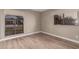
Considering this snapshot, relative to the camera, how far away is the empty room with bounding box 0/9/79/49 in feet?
5.52

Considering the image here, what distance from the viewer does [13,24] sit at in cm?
176

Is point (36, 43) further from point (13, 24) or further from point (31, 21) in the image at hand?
point (13, 24)

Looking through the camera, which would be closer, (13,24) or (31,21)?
(13,24)

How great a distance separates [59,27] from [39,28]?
1.57ft

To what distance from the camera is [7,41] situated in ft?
5.55

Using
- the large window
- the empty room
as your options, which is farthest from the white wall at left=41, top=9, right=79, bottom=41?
the large window

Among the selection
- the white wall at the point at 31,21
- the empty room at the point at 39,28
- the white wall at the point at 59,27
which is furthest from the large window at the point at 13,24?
the white wall at the point at 59,27

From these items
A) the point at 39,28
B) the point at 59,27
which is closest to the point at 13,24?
the point at 39,28

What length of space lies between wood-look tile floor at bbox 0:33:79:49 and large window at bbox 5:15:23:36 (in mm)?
190
